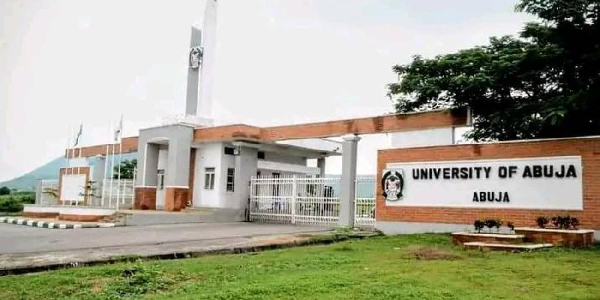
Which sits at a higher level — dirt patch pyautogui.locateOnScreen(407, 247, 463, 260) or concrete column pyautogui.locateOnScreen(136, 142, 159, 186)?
concrete column pyautogui.locateOnScreen(136, 142, 159, 186)

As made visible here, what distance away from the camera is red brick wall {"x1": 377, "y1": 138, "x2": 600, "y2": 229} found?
30.7 ft

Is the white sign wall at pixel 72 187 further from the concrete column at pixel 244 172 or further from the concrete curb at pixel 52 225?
the concrete column at pixel 244 172

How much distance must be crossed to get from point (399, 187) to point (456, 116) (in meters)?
2.41

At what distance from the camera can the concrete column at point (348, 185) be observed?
44.9 feet

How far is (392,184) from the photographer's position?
1224 centimetres

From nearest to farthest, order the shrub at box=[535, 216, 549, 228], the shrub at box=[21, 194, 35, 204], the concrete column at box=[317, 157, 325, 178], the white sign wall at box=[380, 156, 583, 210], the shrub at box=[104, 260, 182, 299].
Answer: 1. the shrub at box=[104, 260, 182, 299]
2. the shrub at box=[535, 216, 549, 228]
3. the white sign wall at box=[380, 156, 583, 210]
4. the concrete column at box=[317, 157, 325, 178]
5. the shrub at box=[21, 194, 35, 204]

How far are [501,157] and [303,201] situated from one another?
270 inches

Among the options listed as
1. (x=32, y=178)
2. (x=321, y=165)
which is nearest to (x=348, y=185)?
(x=321, y=165)

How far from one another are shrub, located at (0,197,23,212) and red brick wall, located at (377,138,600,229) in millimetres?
18401

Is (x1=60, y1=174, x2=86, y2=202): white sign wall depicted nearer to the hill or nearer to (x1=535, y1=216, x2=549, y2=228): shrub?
the hill

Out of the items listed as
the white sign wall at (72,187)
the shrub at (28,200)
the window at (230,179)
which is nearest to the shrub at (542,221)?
the window at (230,179)

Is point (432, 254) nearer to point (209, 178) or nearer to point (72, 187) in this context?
point (209, 178)

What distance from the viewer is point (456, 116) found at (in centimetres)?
1276

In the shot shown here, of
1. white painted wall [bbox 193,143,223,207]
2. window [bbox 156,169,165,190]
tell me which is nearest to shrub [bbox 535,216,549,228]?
white painted wall [bbox 193,143,223,207]
